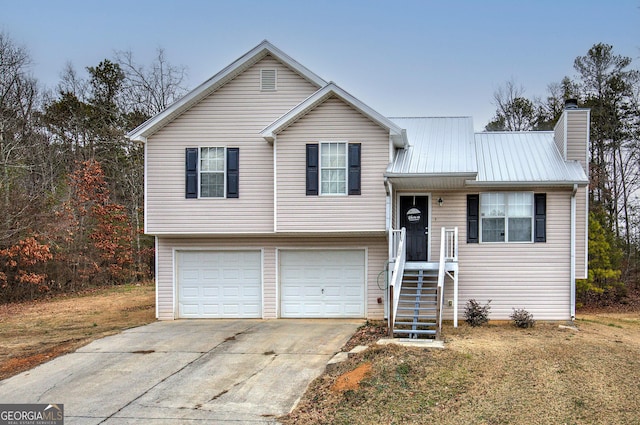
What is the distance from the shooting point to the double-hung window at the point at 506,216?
49.4 ft

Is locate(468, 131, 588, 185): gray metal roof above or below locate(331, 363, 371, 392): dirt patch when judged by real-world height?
above

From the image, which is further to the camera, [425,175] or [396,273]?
[425,175]

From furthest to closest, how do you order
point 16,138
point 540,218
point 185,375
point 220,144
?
point 16,138 → point 220,144 → point 540,218 → point 185,375

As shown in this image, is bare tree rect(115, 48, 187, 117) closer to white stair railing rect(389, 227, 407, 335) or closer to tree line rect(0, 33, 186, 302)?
tree line rect(0, 33, 186, 302)

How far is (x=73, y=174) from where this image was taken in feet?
89.2

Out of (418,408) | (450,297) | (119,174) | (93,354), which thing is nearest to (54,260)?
(119,174)

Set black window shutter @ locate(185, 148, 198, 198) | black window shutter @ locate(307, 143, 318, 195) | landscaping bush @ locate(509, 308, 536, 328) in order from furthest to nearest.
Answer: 1. black window shutter @ locate(185, 148, 198, 198)
2. black window shutter @ locate(307, 143, 318, 195)
3. landscaping bush @ locate(509, 308, 536, 328)

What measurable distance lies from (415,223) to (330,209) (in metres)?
2.66

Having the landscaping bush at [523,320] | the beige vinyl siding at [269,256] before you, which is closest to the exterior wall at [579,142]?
the landscaping bush at [523,320]

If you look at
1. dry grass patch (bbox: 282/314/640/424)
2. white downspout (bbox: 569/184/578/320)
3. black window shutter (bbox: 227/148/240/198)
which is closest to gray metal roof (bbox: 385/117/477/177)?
white downspout (bbox: 569/184/578/320)

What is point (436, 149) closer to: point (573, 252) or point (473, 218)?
point (473, 218)

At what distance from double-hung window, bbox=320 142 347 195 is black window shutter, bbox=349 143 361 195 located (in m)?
0.15

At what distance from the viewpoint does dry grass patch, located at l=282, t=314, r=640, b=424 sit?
7.78 metres

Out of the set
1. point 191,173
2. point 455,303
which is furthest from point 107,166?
point 455,303
